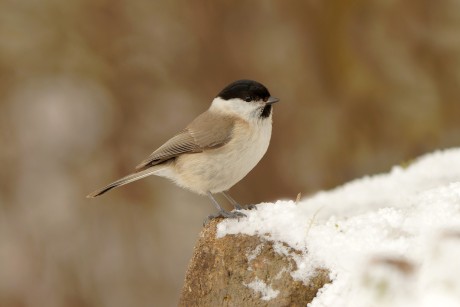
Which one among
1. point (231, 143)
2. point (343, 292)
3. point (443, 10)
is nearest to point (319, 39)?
point (443, 10)

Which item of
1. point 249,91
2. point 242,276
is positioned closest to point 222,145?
point 249,91

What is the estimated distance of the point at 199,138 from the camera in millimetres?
3898

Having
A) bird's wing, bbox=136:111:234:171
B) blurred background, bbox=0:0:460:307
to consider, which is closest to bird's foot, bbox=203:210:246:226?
bird's wing, bbox=136:111:234:171

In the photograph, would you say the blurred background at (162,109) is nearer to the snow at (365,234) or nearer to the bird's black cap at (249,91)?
the bird's black cap at (249,91)

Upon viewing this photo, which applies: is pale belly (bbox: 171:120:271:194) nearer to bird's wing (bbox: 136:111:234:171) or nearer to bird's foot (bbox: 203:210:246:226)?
bird's wing (bbox: 136:111:234:171)

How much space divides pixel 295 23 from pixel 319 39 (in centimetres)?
32

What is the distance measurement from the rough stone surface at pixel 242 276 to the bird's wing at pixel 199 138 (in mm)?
630

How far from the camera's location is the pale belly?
3768mm

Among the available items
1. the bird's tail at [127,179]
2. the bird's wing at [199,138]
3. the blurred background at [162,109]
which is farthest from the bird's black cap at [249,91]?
the blurred background at [162,109]

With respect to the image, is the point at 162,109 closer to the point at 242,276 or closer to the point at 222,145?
the point at 222,145

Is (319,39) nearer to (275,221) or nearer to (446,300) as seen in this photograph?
(275,221)

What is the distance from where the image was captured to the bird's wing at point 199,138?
3.82m

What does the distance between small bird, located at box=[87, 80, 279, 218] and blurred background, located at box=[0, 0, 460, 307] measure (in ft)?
8.68

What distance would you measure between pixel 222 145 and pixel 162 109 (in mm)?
3166
